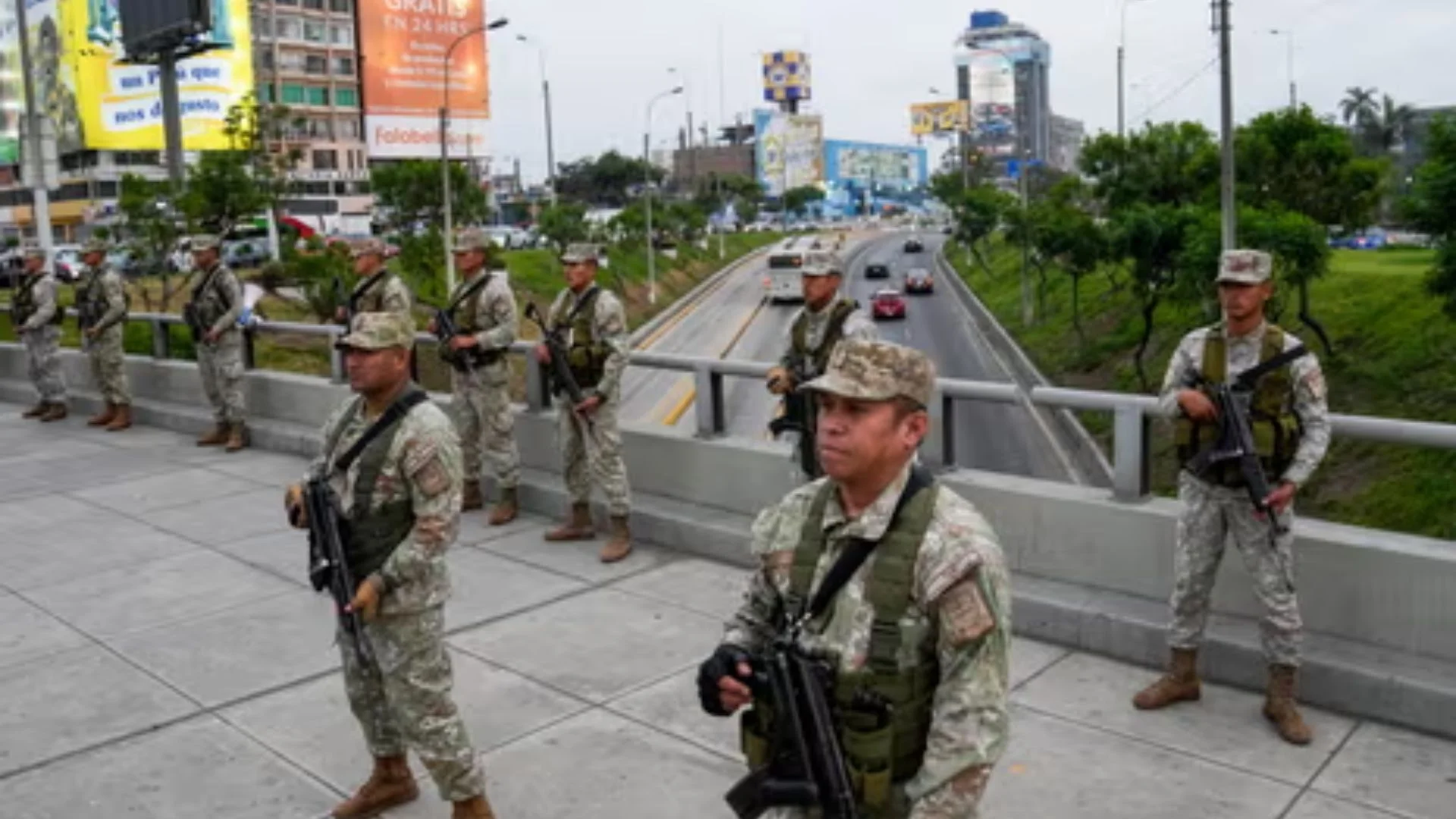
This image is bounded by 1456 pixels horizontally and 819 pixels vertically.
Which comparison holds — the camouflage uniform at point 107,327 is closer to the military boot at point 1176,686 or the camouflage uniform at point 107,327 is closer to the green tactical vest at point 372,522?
the green tactical vest at point 372,522

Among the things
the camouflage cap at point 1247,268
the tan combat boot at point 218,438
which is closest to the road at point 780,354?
the camouflage cap at point 1247,268

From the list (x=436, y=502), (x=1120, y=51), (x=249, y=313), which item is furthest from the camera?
(x=1120, y=51)

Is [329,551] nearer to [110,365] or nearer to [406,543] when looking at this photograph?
[406,543]

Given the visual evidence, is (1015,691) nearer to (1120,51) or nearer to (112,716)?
(112,716)

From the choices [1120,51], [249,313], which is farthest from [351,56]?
[249,313]

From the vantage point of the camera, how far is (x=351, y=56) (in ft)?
304

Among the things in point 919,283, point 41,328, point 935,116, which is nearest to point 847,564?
point 41,328

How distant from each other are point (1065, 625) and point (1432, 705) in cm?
154

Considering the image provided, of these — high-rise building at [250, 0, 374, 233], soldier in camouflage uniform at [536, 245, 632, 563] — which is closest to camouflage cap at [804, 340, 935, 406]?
soldier in camouflage uniform at [536, 245, 632, 563]

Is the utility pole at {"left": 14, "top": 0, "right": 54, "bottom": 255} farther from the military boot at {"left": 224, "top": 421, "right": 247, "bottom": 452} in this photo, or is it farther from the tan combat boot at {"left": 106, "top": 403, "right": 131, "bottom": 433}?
the military boot at {"left": 224, "top": 421, "right": 247, "bottom": 452}

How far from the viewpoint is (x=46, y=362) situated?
14.1 metres

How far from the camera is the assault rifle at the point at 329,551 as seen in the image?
4086 mm

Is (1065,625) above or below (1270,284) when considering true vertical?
below

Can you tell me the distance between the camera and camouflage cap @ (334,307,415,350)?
4.07m
